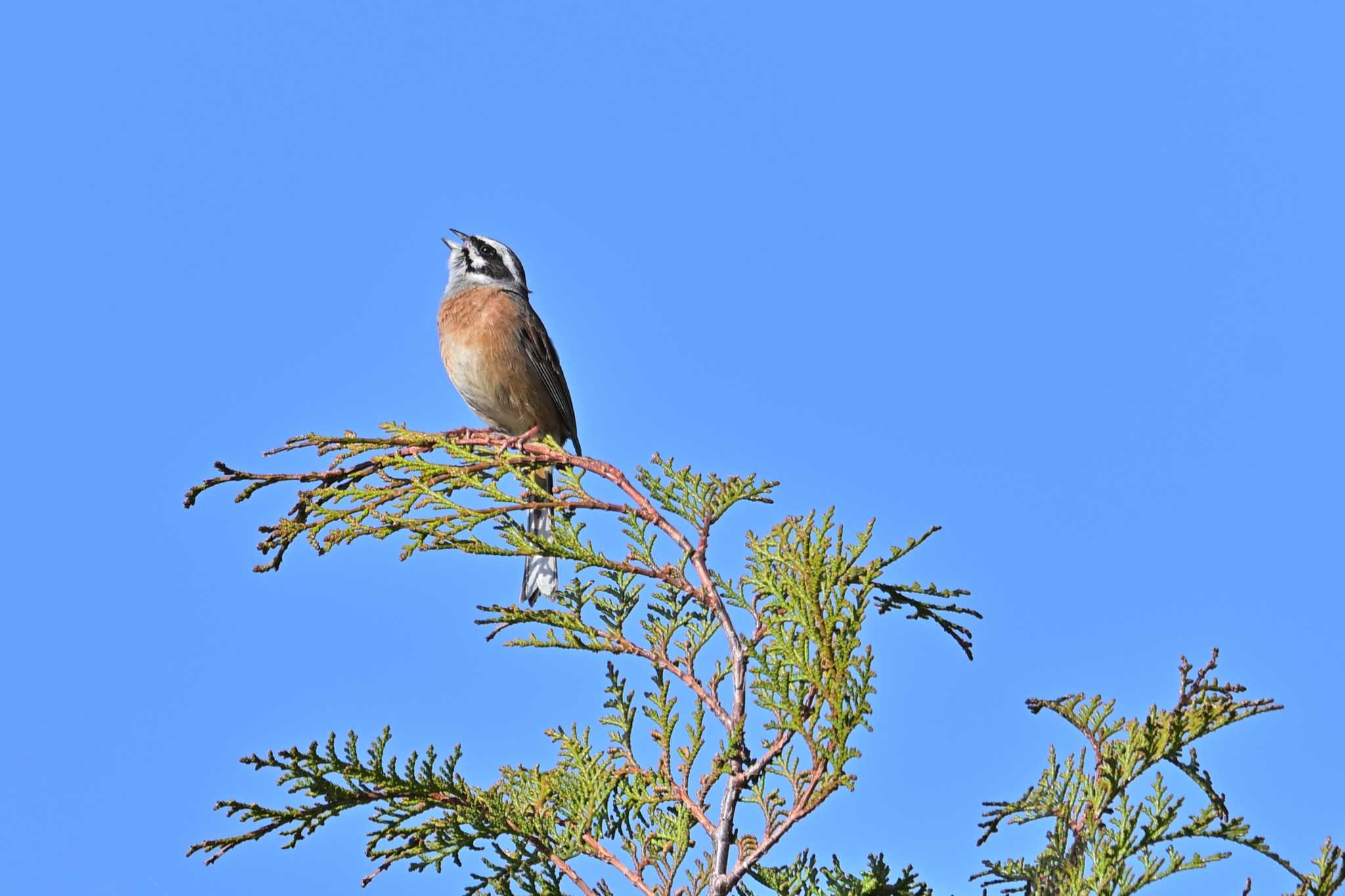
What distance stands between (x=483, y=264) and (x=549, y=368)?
1.00 metres

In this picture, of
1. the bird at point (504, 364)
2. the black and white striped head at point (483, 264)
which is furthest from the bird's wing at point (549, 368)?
the black and white striped head at point (483, 264)

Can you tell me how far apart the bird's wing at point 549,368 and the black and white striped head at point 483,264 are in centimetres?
51

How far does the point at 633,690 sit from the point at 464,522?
26.5 inches

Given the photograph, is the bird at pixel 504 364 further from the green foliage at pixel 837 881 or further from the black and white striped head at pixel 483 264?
the green foliage at pixel 837 881

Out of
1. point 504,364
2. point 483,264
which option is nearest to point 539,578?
point 504,364

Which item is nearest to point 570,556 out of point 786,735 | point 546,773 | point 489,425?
point 546,773

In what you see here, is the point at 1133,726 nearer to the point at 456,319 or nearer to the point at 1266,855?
the point at 1266,855

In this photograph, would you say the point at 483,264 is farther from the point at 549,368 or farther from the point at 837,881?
the point at 837,881

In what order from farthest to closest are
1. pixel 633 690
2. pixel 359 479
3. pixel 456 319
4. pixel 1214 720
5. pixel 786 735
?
pixel 456 319
pixel 359 479
pixel 633 690
pixel 1214 720
pixel 786 735

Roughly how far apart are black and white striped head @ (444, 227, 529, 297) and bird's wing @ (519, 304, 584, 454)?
507 mm

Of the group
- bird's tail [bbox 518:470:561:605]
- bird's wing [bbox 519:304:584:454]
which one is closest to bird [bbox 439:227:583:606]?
bird's wing [bbox 519:304:584:454]

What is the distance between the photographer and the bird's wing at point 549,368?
698cm

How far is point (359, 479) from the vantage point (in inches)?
162

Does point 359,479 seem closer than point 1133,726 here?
No
